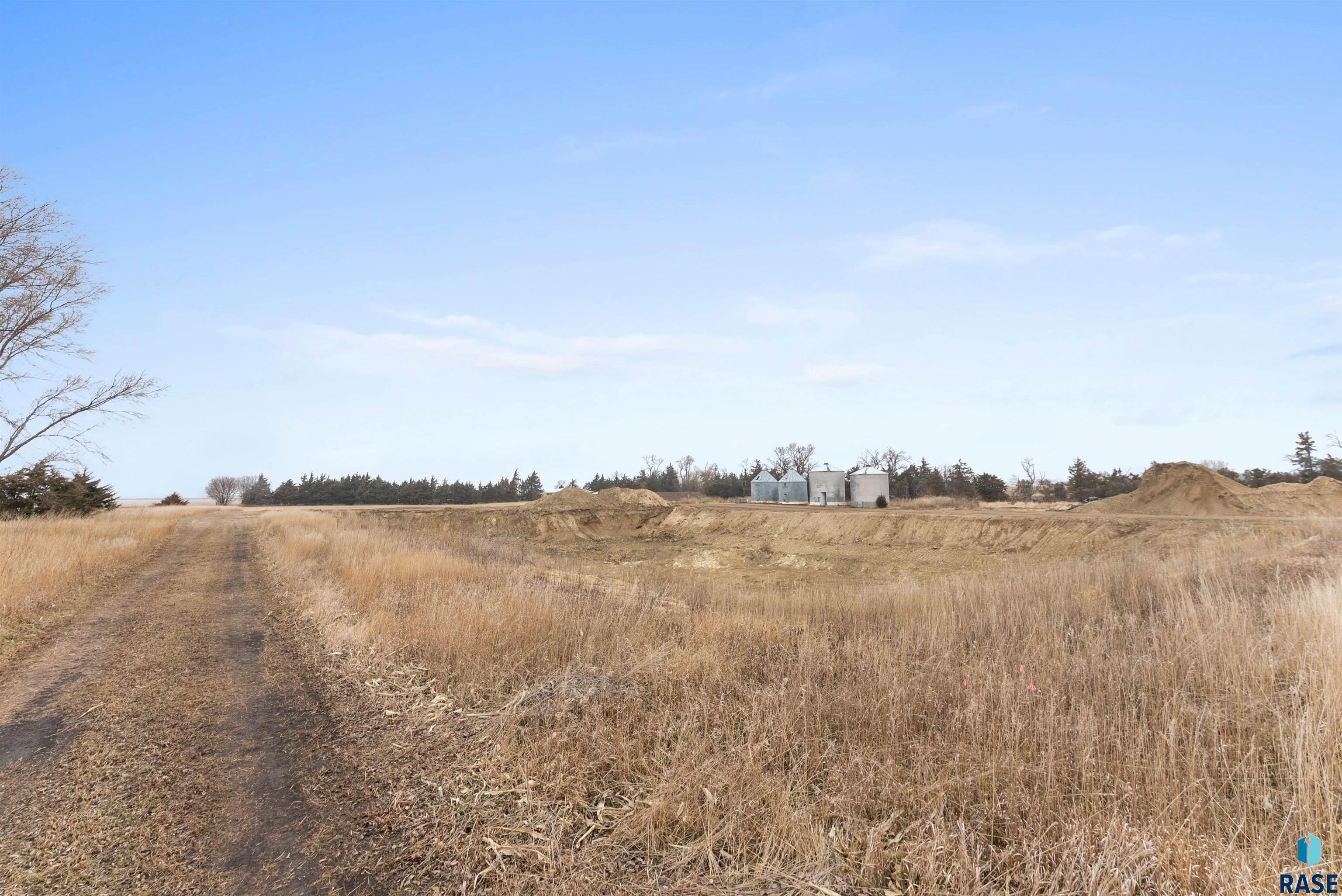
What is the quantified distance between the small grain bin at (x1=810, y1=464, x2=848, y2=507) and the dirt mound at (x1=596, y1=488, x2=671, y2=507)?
13.2 metres

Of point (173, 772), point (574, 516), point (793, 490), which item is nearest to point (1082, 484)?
point (793, 490)

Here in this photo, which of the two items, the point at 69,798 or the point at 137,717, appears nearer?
the point at 69,798

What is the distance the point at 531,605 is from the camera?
25.2 ft

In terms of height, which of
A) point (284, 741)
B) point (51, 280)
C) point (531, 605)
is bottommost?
point (284, 741)

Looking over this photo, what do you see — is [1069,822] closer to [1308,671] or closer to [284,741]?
[1308,671]

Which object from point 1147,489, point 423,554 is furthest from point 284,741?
point 1147,489

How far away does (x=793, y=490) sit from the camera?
56.9m

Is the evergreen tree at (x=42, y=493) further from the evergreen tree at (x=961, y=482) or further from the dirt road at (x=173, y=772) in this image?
the evergreen tree at (x=961, y=482)

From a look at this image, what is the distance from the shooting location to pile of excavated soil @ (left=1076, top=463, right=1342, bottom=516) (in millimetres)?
27469

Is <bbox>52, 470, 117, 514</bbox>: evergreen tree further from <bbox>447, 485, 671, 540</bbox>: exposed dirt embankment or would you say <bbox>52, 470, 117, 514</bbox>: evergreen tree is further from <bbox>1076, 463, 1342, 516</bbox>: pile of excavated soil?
<bbox>1076, 463, 1342, 516</bbox>: pile of excavated soil

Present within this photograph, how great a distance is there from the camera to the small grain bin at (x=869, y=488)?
1911 inches

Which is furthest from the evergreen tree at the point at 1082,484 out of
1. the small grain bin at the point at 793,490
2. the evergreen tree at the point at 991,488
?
the small grain bin at the point at 793,490

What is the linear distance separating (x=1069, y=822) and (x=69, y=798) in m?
6.22

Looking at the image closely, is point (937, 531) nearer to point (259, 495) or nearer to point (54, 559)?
point (54, 559)
